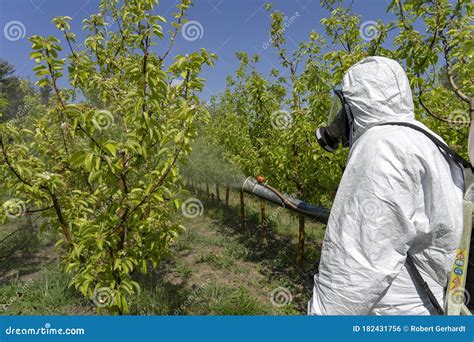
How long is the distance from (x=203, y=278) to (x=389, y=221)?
21.3 ft

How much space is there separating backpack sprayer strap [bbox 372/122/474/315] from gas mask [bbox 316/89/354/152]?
1.16ft

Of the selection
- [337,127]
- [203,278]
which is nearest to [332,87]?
[337,127]

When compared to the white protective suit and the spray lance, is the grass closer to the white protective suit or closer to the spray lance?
the spray lance

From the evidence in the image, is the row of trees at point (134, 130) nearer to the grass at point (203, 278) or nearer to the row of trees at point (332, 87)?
the row of trees at point (332, 87)

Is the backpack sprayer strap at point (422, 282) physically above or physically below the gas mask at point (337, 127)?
below

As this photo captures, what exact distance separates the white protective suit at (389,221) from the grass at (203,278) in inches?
179

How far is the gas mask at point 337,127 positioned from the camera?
1.73m

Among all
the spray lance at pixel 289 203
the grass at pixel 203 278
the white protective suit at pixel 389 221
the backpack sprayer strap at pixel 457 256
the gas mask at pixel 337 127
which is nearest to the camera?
the white protective suit at pixel 389 221

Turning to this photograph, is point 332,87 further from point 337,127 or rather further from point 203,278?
point 203,278

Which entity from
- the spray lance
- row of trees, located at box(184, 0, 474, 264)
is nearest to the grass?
row of trees, located at box(184, 0, 474, 264)

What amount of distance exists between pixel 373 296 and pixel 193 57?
7.65 ft

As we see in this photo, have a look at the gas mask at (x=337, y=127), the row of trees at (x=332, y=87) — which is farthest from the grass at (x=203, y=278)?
the gas mask at (x=337, y=127)

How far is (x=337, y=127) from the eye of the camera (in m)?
1.84

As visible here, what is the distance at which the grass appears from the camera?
5.66 m
